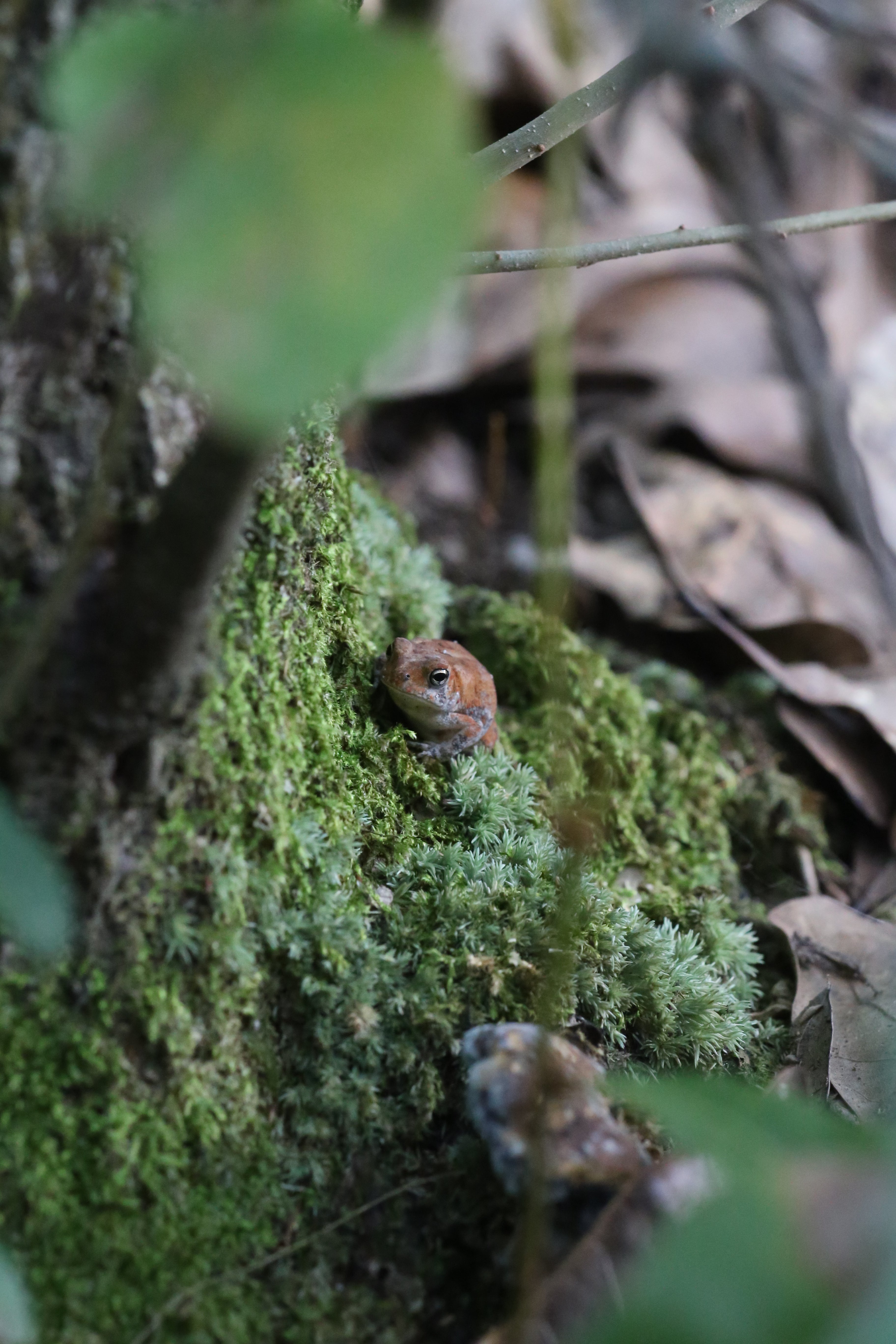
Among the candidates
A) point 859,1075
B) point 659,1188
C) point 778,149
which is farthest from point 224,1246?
point 778,149

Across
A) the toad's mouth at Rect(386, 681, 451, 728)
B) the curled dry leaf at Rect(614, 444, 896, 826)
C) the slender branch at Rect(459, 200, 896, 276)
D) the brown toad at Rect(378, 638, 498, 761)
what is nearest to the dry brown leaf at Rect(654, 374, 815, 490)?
the curled dry leaf at Rect(614, 444, 896, 826)

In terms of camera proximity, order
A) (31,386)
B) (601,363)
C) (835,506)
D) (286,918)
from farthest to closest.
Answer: (601,363)
(835,506)
(286,918)
(31,386)

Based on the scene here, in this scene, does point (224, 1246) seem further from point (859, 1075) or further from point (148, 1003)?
point (859, 1075)

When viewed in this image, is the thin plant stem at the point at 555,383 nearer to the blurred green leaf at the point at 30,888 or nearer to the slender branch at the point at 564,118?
the slender branch at the point at 564,118

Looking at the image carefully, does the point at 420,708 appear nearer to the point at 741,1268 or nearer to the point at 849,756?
the point at 741,1268

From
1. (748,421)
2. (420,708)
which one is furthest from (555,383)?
(748,421)
